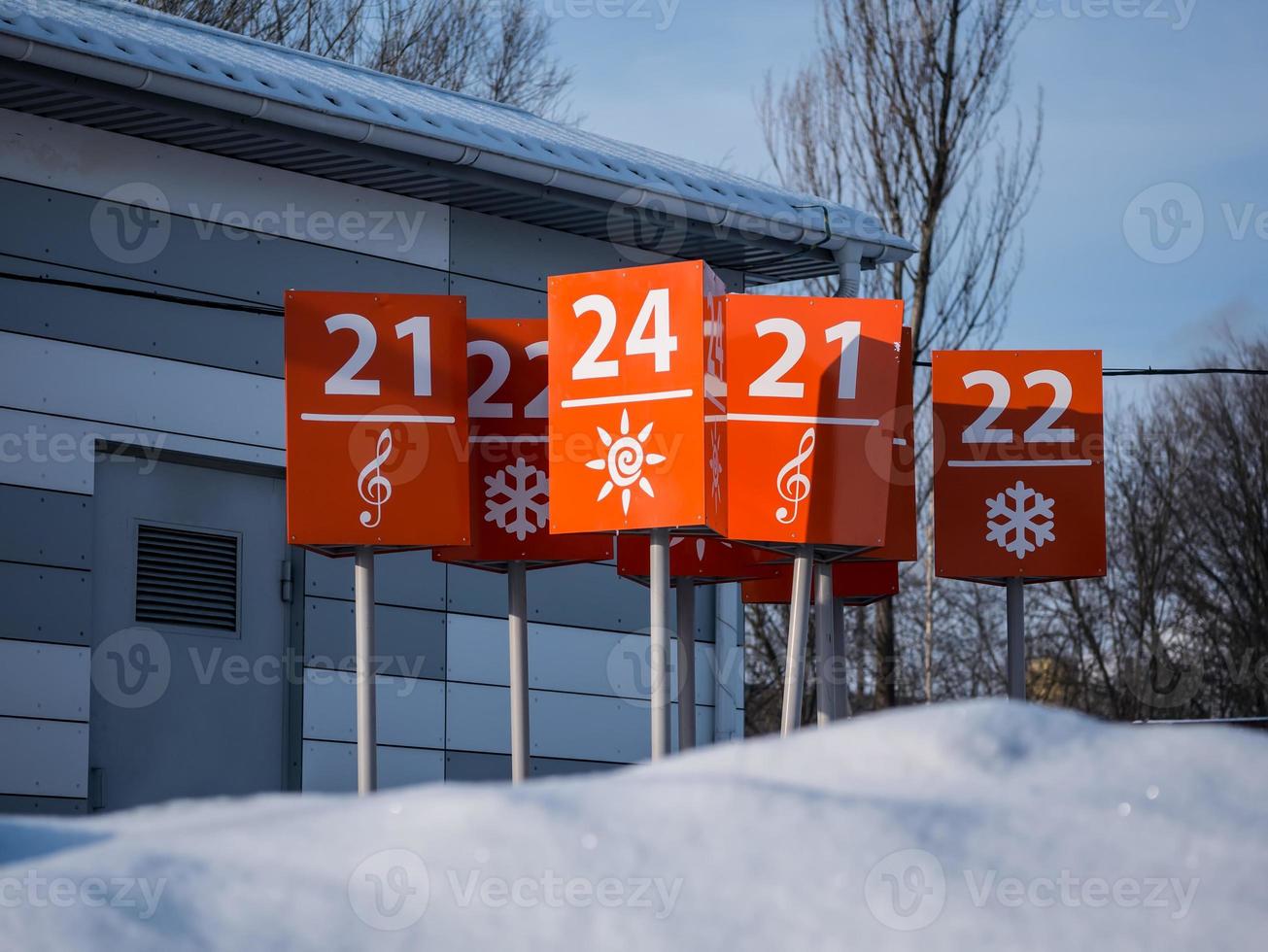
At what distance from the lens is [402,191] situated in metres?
7.74

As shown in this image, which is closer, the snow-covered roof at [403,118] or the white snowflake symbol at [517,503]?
the white snowflake symbol at [517,503]

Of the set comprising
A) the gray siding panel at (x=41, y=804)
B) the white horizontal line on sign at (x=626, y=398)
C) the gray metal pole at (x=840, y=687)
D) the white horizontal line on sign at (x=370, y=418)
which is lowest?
the gray siding panel at (x=41, y=804)

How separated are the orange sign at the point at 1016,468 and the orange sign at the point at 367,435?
2.10m

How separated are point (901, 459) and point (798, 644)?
1022 mm

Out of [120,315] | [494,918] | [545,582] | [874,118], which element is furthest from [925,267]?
[494,918]

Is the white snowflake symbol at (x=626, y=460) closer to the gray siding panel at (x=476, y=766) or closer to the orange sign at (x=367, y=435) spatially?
the orange sign at (x=367, y=435)

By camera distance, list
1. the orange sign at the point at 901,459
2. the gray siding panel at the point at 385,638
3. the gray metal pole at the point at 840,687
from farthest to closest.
A: 1. the gray siding panel at the point at 385,638
2. the gray metal pole at the point at 840,687
3. the orange sign at the point at 901,459

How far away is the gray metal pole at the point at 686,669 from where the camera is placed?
642 centimetres

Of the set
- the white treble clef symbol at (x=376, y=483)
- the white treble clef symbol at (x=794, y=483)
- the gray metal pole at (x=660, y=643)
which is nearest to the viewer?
the gray metal pole at (x=660, y=643)

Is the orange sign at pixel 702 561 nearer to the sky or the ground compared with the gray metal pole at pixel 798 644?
nearer to the sky

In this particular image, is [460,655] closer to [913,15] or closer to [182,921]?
[182,921]

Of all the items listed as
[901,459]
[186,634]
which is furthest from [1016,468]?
[186,634]

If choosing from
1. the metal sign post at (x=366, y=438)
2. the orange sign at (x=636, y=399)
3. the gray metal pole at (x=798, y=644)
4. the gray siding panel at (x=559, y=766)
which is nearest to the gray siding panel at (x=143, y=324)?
the metal sign post at (x=366, y=438)

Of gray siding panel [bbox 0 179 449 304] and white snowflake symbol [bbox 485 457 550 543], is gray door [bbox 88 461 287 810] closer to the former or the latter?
gray siding panel [bbox 0 179 449 304]
